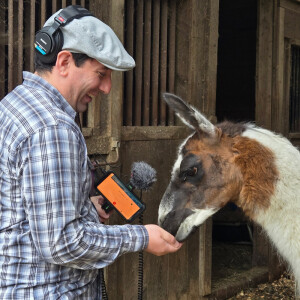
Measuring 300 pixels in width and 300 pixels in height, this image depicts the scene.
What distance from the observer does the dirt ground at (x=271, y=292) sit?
206 inches

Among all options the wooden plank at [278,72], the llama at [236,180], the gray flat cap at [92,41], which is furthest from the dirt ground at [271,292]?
the gray flat cap at [92,41]

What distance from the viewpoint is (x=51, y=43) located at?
1819 mm

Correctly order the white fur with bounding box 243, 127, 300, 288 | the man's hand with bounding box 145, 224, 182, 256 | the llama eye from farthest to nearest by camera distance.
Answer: the llama eye
the white fur with bounding box 243, 127, 300, 288
the man's hand with bounding box 145, 224, 182, 256

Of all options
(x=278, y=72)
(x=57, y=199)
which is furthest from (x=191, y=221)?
(x=278, y=72)

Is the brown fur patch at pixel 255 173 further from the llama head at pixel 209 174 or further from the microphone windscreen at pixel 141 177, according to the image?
the microphone windscreen at pixel 141 177

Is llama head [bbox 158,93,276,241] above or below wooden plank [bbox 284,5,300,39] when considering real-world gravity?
below

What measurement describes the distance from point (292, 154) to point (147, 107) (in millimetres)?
1523

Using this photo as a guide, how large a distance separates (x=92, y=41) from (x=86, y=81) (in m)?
0.18

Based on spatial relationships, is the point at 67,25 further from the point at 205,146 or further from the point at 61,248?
the point at 205,146

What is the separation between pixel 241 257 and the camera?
20.7ft

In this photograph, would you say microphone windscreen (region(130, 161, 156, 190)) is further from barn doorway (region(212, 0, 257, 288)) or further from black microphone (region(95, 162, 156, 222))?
barn doorway (region(212, 0, 257, 288))

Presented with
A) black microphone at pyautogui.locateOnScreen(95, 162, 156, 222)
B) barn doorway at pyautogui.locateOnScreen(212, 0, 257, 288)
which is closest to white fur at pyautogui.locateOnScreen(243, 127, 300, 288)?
black microphone at pyautogui.locateOnScreen(95, 162, 156, 222)

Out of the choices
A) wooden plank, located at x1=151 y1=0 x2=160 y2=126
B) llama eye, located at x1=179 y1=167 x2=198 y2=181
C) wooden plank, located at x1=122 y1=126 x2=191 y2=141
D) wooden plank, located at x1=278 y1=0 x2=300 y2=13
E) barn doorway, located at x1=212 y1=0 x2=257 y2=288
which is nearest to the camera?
llama eye, located at x1=179 y1=167 x2=198 y2=181

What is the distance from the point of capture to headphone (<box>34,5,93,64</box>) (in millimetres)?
1823
